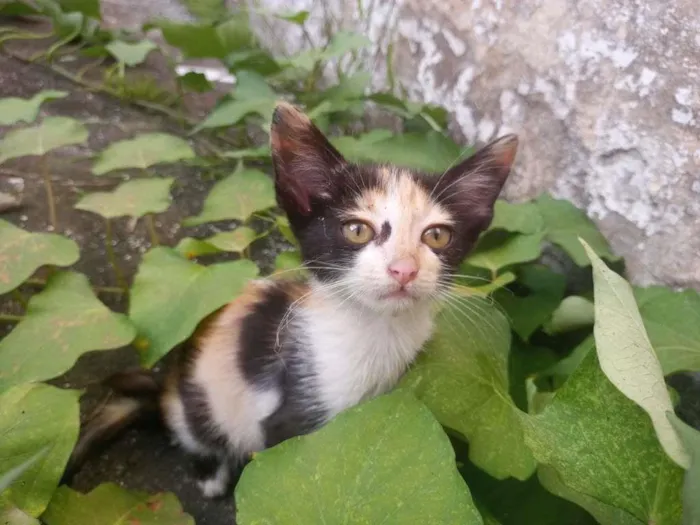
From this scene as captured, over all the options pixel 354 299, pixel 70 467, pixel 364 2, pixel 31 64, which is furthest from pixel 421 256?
pixel 31 64

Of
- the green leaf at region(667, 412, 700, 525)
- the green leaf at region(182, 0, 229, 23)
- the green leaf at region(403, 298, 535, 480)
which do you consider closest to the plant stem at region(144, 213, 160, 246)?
the green leaf at region(403, 298, 535, 480)

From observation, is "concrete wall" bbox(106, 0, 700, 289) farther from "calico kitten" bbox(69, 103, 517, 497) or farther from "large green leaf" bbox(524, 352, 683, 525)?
"large green leaf" bbox(524, 352, 683, 525)

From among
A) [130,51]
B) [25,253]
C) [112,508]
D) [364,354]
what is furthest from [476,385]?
[130,51]

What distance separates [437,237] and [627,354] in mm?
367

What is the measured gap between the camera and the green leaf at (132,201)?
116 cm

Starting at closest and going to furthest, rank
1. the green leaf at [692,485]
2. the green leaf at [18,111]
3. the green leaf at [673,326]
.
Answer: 1. the green leaf at [692,485]
2. the green leaf at [673,326]
3. the green leaf at [18,111]

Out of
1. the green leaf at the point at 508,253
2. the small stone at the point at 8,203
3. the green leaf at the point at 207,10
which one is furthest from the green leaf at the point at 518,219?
the green leaf at the point at 207,10

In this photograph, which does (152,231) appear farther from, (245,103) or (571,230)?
(571,230)

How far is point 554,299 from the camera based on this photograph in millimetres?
1154

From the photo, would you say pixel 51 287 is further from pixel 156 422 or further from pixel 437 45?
pixel 437 45

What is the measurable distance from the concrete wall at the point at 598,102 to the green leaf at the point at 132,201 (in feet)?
2.32

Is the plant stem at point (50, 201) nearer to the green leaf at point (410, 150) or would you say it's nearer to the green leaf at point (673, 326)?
the green leaf at point (410, 150)

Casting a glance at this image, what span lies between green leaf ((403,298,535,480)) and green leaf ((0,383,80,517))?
45 cm

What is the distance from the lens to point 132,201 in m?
1.18
